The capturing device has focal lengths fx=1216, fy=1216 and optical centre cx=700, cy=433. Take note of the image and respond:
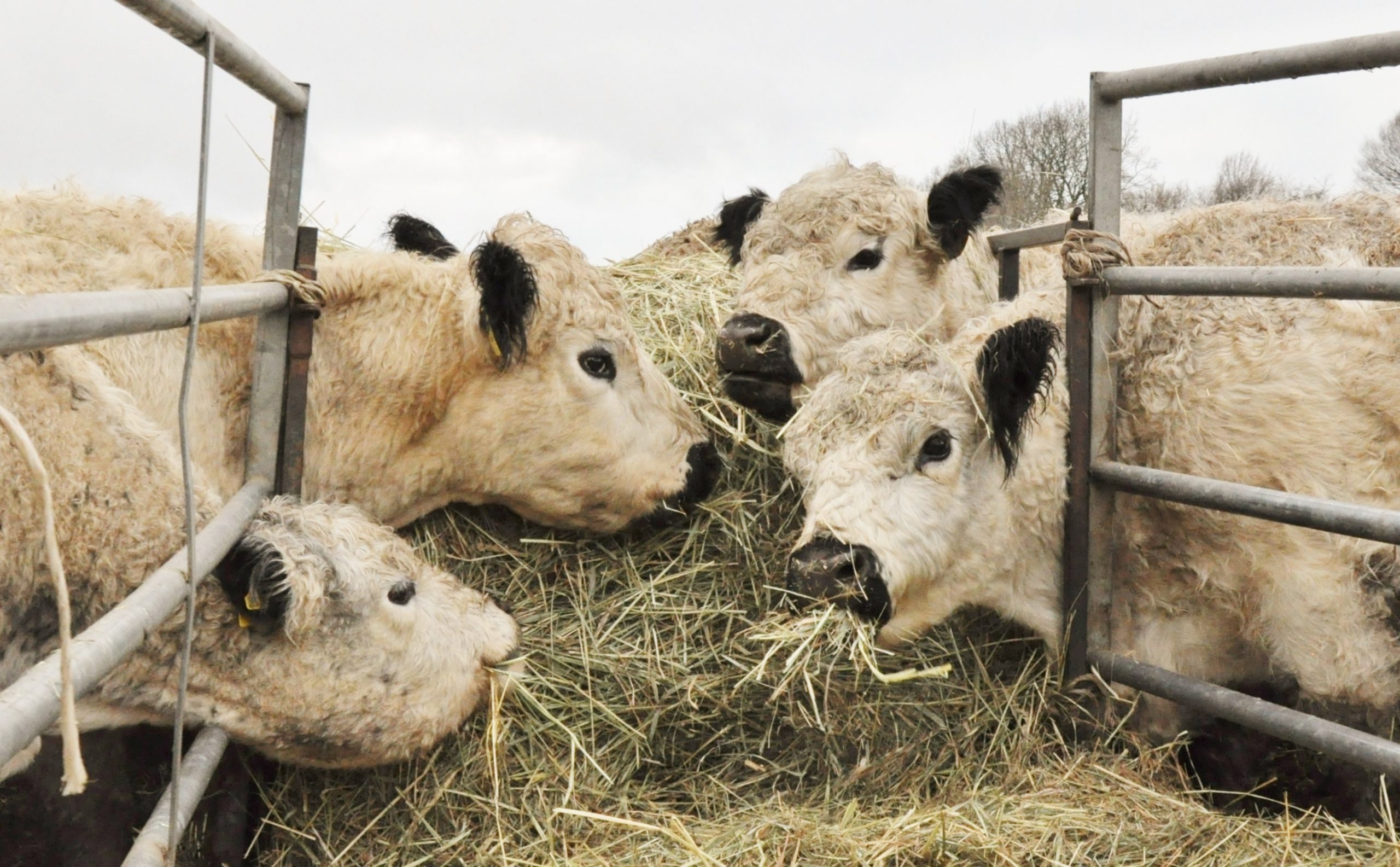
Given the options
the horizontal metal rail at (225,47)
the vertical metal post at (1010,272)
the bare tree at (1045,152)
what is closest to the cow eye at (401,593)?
the horizontal metal rail at (225,47)

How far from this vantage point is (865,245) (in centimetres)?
584

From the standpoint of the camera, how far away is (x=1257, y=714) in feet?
12.7

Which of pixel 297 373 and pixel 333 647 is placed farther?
pixel 297 373

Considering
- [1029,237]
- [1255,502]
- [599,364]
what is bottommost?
[1255,502]

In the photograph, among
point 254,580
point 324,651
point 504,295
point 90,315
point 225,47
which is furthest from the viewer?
point 504,295

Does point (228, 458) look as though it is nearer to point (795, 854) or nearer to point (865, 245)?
point (795, 854)

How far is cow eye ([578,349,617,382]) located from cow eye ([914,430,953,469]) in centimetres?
140

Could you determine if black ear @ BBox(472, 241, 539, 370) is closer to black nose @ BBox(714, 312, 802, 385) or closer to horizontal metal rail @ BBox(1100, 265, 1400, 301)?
black nose @ BBox(714, 312, 802, 385)

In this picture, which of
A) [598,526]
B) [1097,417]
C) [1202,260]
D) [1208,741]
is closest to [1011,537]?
[1097,417]

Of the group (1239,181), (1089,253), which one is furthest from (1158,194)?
(1089,253)

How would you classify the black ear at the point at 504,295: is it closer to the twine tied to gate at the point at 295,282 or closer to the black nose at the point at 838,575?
the twine tied to gate at the point at 295,282

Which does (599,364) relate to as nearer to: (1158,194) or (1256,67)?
(1256,67)

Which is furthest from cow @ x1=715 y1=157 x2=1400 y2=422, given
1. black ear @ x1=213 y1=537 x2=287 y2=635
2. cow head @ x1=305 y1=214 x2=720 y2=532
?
black ear @ x1=213 y1=537 x2=287 y2=635

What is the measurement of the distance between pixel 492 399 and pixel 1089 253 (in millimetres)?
2312
